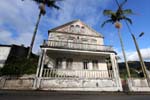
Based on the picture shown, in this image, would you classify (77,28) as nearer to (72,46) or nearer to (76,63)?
(76,63)

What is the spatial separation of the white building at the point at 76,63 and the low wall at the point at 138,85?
127 cm

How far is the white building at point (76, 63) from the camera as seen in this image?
11156mm

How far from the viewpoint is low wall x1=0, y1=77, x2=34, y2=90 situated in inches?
398

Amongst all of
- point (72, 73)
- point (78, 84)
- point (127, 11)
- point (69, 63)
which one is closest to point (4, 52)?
point (69, 63)

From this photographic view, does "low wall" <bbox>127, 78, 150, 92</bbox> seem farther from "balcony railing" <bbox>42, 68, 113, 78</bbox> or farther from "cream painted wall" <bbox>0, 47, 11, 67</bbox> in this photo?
"cream painted wall" <bbox>0, 47, 11, 67</bbox>

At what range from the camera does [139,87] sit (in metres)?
12.4

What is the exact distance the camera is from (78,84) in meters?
11.3

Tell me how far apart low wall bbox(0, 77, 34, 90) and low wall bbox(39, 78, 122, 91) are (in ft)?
3.31

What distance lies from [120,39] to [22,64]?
13.0m

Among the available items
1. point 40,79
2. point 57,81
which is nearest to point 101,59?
point 57,81

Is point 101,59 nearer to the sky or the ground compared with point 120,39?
nearer to the ground

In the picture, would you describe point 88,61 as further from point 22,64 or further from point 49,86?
point 22,64

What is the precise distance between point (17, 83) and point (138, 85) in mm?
12039

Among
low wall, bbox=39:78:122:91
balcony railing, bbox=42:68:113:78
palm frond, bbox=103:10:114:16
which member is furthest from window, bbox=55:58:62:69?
palm frond, bbox=103:10:114:16
